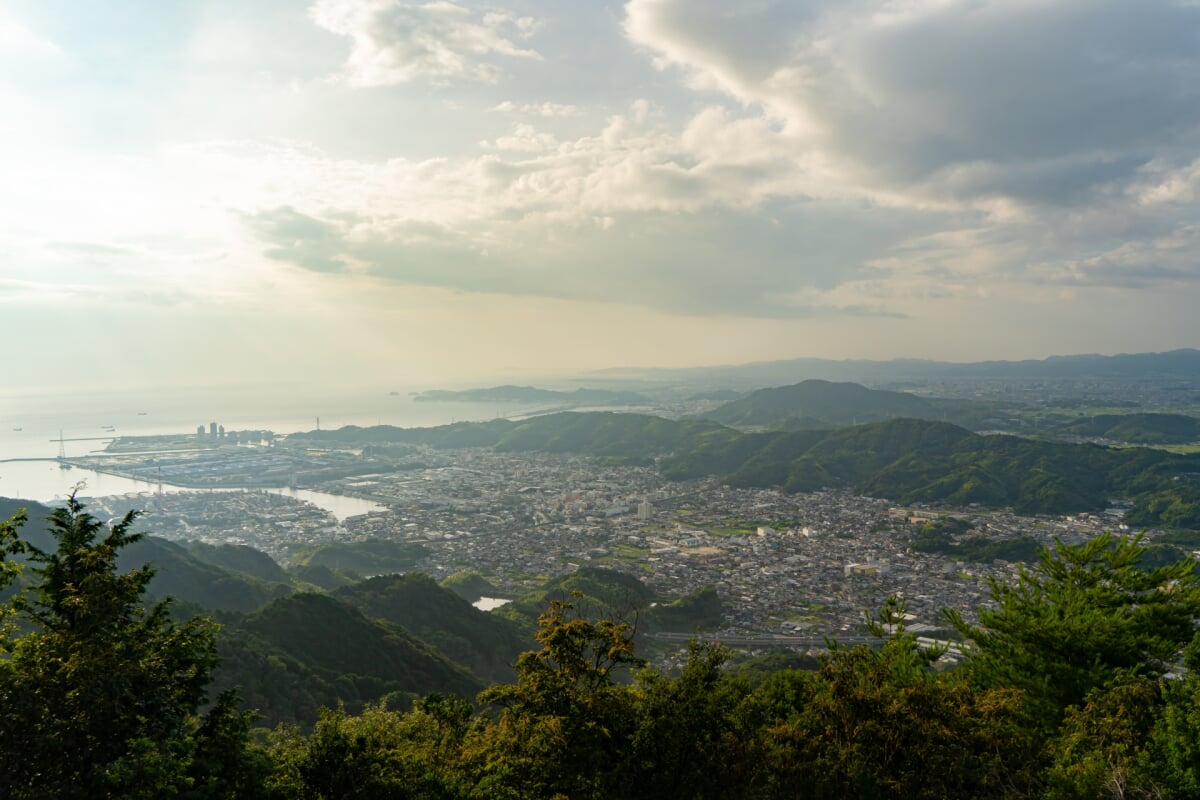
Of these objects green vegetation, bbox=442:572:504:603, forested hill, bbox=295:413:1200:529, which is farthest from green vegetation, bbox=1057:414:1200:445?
green vegetation, bbox=442:572:504:603

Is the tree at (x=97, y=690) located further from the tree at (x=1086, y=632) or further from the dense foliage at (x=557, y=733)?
the tree at (x=1086, y=632)

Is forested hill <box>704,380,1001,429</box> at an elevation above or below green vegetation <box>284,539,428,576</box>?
above

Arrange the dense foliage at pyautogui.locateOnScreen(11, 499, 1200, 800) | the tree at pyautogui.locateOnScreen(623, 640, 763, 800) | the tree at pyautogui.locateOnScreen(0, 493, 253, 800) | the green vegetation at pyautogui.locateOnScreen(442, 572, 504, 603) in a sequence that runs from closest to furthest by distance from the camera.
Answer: the tree at pyautogui.locateOnScreen(0, 493, 253, 800) < the dense foliage at pyautogui.locateOnScreen(11, 499, 1200, 800) < the tree at pyautogui.locateOnScreen(623, 640, 763, 800) < the green vegetation at pyautogui.locateOnScreen(442, 572, 504, 603)

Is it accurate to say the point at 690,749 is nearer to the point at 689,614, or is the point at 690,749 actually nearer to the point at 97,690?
the point at 97,690

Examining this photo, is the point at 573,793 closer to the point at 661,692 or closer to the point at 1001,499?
the point at 661,692

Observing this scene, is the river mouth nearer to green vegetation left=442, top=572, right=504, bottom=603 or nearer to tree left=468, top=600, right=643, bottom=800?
green vegetation left=442, top=572, right=504, bottom=603

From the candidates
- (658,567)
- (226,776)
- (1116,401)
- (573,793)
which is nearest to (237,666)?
(226,776)
